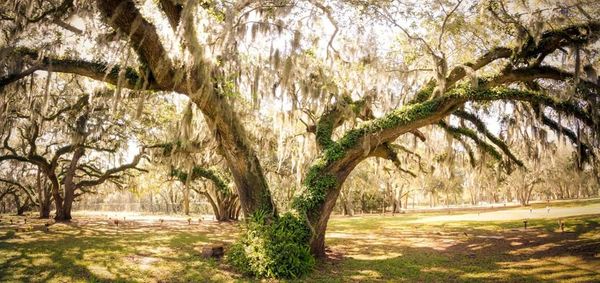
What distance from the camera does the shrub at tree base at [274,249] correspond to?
7.61 metres

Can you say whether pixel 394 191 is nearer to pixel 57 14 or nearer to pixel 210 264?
pixel 210 264

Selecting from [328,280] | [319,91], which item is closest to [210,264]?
[328,280]

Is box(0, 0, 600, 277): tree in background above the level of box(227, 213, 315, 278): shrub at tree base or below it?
above

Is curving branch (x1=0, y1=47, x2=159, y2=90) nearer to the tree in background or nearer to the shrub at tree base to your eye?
the tree in background

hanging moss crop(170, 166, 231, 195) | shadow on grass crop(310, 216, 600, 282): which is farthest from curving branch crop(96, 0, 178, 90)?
hanging moss crop(170, 166, 231, 195)

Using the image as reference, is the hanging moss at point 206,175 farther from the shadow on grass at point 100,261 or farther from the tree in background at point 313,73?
the tree in background at point 313,73

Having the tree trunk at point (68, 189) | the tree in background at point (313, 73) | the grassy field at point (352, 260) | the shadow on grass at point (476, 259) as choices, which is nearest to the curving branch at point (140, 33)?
the tree in background at point (313, 73)

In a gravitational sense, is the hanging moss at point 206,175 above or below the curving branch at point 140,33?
below

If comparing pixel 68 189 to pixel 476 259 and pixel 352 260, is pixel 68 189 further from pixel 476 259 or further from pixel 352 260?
pixel 476 259

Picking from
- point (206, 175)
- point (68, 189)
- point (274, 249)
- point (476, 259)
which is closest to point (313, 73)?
point (274, 249)

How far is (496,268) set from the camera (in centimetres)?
792

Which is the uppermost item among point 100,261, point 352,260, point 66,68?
point 66,68

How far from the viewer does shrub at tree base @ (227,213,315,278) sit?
25.0 feet

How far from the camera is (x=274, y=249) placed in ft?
25.6
